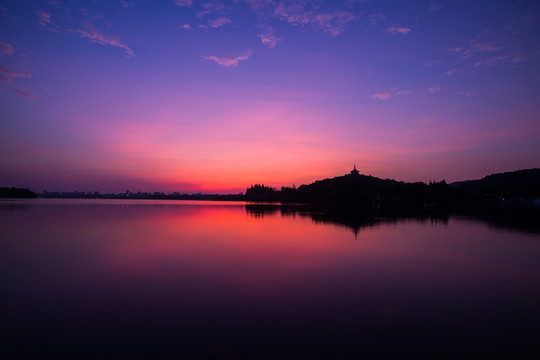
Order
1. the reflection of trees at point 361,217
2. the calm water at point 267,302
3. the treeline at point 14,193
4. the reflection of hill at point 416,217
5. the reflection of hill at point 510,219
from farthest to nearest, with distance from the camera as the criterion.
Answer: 1. the treeline at point 14,193
2. the reflection of trees at point 361,217
3. the reflection of hill at point 416,217
4. the reflection of hill at point 510,219
5. the calm water at point 267,302

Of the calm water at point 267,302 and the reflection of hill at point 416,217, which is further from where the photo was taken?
the reflection of hill at point 416,217

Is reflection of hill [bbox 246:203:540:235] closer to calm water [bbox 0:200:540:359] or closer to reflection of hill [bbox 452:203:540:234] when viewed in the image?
reflection of hill [bbox 452:203:540:234]

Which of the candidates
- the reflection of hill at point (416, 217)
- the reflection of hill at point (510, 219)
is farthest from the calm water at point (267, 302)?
the reflection of hill at point (510, 219)

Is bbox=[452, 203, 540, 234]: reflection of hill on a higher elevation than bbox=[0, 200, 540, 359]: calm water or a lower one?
higher

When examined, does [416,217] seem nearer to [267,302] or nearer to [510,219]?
[510,219]

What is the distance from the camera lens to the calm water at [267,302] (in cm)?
675

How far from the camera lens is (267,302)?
952cm

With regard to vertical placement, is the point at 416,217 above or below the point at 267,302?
above

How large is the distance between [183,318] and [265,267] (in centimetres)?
648

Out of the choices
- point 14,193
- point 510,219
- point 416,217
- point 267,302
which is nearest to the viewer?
point 267,302

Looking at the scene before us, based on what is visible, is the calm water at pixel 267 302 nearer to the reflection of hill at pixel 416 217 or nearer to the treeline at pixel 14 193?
the reflection of hill at pixel 416 217

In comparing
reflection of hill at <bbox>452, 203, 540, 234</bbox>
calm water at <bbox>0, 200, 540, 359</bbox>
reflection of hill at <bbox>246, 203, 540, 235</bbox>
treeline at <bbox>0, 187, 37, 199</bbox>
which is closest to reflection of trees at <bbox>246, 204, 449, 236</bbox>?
reflection of hill at <bbox>246, 203, 540, 235</bbox>

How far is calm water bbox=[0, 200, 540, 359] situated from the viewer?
22.2 feet

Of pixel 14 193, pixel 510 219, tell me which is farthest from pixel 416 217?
pixel 14 193
